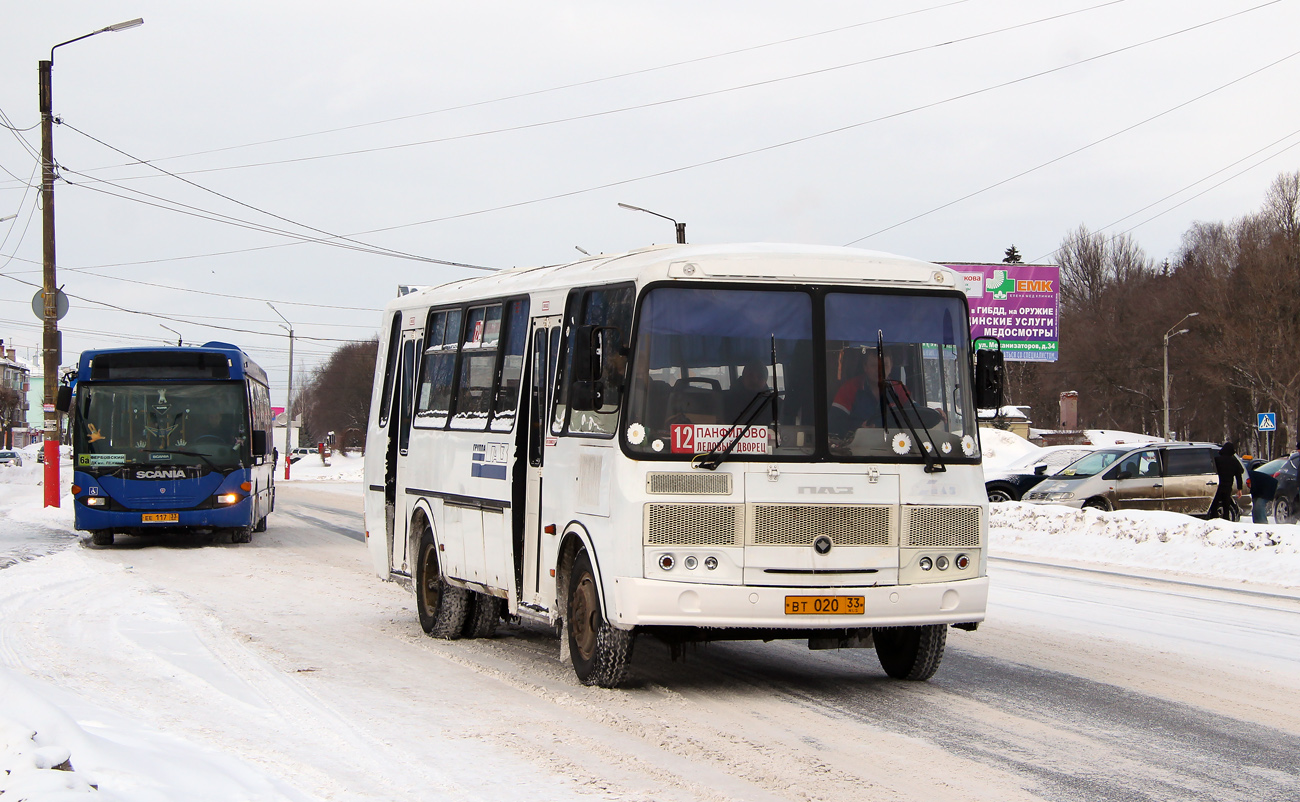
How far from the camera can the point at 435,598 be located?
39.7ft

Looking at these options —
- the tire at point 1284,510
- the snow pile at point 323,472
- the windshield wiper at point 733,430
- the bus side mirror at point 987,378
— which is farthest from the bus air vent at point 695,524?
the snow pile at point 323,472

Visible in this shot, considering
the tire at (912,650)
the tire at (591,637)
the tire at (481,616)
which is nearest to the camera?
the tire at (591,637)

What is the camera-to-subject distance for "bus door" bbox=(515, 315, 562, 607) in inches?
393

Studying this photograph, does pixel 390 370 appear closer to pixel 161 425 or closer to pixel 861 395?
pixel 861 395

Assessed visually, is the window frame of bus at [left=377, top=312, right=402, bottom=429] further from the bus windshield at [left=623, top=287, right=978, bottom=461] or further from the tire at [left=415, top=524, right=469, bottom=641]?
the bus windshield at [left=623, top=287, right=978, bottom=461]

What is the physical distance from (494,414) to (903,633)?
11.3 ft

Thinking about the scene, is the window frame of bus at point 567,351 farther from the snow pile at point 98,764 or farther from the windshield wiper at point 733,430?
the snow pile at point 98,764

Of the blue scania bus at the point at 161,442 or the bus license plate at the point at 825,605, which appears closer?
the bus license plate at the point at 825,605

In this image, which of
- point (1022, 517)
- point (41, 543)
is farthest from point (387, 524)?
point (1022, 517)

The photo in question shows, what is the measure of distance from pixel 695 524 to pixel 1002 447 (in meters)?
54.3

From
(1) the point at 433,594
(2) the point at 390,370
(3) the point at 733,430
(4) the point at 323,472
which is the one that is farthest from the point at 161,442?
(4) the point at 323,472

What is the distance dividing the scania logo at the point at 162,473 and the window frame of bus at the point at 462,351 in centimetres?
1000

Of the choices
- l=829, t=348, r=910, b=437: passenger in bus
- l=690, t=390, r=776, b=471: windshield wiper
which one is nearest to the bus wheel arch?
l=690, t=390, r=776, b=471: windshield wiper

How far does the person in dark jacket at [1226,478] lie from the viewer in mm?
25344
